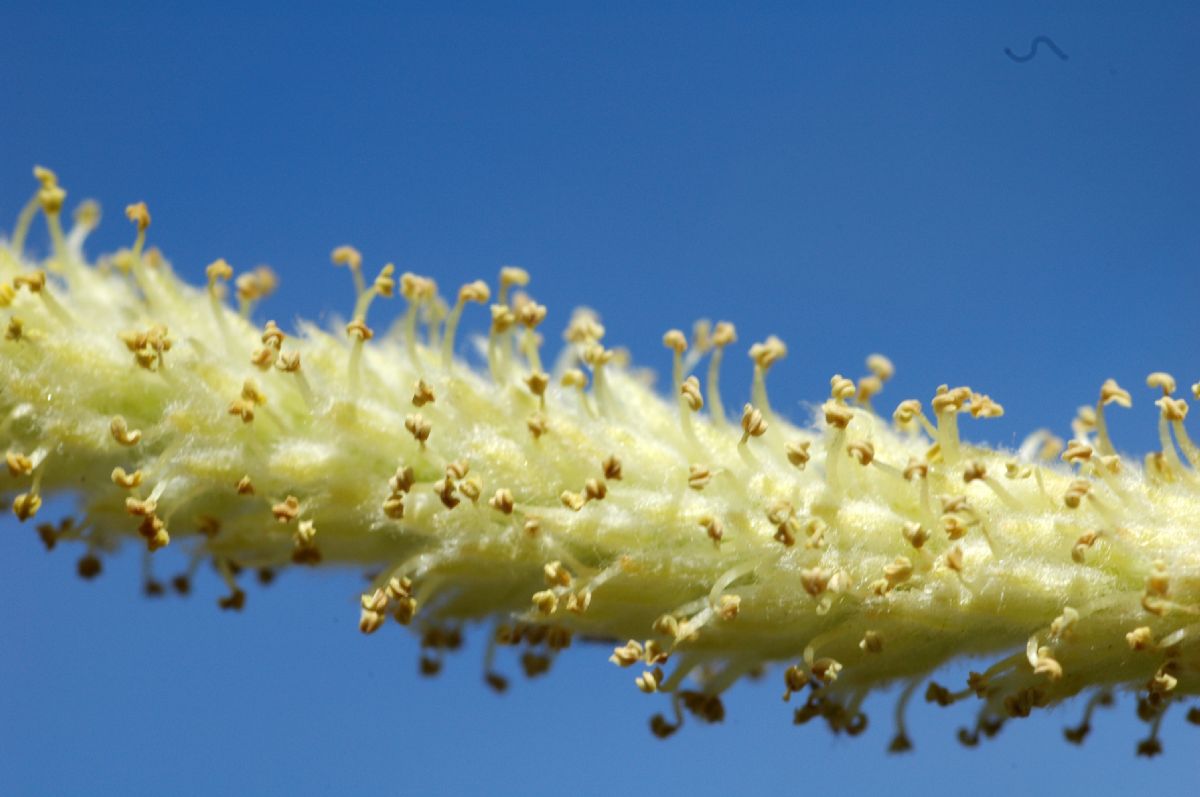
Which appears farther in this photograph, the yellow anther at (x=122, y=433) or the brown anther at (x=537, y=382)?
the brown anther at (x=537, y=382)

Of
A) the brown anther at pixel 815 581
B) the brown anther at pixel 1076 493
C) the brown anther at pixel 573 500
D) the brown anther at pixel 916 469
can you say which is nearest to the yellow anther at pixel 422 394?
the brown anther at pixel 573 500

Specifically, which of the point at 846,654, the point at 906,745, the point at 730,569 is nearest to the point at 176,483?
the point at 730,569

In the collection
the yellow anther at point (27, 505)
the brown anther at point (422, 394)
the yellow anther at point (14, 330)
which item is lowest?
the yellow anther at point (27, 505)

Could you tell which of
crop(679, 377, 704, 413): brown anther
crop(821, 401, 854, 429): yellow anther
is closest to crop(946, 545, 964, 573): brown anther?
crop(821, 401, 854, 429): yellow anther

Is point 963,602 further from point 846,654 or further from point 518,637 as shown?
point 518,637

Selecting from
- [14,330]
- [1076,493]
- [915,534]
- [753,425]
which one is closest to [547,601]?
[753,425]

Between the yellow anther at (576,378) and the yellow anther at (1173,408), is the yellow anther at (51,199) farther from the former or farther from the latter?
the yellow anther at (1173,408)

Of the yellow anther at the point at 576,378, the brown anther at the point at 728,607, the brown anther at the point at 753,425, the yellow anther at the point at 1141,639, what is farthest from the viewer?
the yellow anther at the point at 576,378
